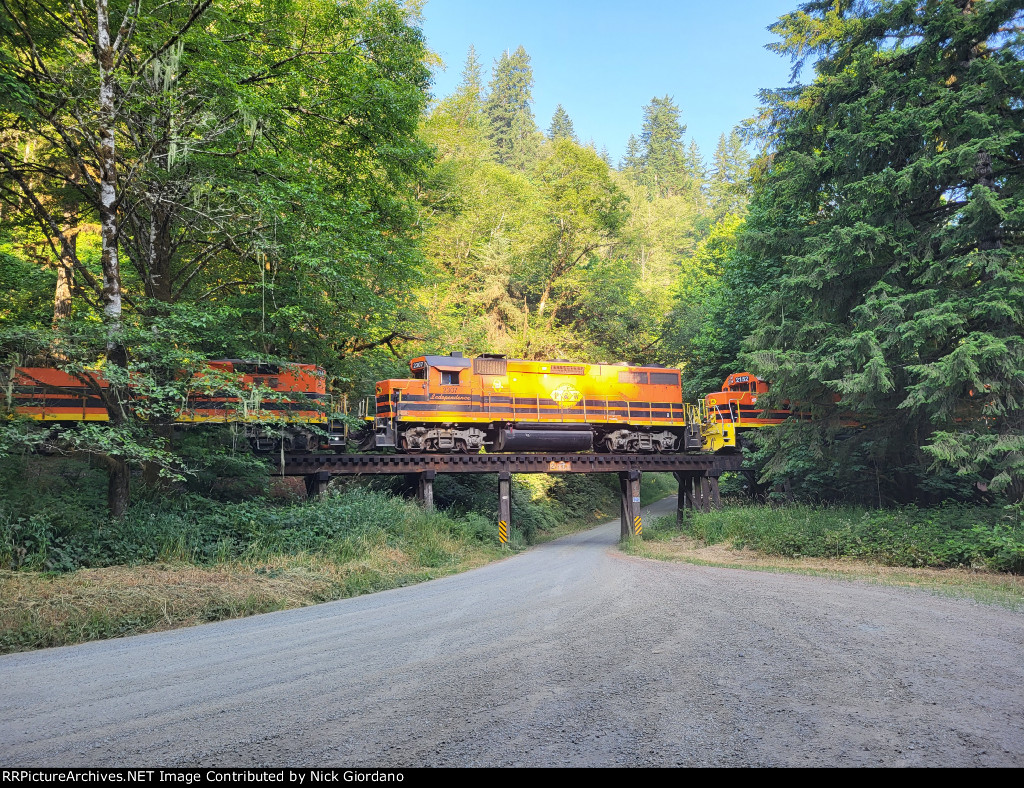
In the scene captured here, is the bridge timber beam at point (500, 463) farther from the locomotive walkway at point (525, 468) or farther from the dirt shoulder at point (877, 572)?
the dirt shoulder at point (877, 572)

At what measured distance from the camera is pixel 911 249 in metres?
14.9

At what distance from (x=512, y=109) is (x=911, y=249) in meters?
78.9

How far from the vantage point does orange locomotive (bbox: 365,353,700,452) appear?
936 inches

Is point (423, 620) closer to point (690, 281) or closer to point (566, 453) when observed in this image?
point (566, 453)

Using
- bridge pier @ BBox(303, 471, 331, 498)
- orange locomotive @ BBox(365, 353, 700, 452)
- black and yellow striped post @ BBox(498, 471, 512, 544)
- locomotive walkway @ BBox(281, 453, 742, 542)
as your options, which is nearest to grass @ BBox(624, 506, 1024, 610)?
locomotive walkway @ BBox(281, 453, 742, 542)

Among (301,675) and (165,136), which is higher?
(165,136)

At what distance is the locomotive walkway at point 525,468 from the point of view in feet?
69.4

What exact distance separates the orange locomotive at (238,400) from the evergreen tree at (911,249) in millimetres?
12706

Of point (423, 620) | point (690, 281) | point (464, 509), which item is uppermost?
point (690, 281)

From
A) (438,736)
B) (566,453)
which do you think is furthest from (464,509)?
(438,736)

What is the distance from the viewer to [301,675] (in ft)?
18.5

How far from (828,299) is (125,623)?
17.5 metres

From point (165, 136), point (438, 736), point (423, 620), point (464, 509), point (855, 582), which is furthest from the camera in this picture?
point (464, 509)

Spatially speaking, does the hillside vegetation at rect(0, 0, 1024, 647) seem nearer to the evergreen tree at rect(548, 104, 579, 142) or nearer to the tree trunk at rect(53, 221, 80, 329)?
the tree trunk at rect(53, 221, 80, 329)
